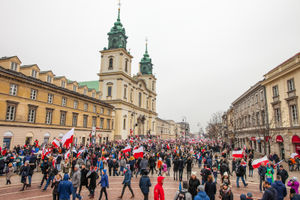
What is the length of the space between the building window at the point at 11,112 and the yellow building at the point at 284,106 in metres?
34.1

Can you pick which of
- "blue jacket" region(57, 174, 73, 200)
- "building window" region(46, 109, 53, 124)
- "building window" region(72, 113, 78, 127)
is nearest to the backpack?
"blue jacket" region(57, 174, 73, 200)

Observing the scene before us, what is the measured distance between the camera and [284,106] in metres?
24.6

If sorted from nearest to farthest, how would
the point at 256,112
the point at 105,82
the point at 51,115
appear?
the point at 51,115 < the point at 256,112 < the point at 105,82

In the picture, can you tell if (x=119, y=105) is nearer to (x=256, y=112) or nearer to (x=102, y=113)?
(x=102, y=113)

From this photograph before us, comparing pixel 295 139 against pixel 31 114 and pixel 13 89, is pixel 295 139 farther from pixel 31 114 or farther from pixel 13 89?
pixel 13 89

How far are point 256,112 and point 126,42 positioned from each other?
46011mm

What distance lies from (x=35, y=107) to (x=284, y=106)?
3441 cm

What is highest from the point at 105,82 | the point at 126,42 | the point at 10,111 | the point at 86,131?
the point at 126,42

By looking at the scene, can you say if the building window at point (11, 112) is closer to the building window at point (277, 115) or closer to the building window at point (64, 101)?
the building window at point (64, 101)

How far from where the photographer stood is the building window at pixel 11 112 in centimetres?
2380

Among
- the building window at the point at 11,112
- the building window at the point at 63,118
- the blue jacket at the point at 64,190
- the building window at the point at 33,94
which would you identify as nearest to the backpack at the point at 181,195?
the blue jacket at the point at 64,190

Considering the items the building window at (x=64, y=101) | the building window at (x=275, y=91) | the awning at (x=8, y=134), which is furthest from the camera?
the building window at (x=64, y=101)

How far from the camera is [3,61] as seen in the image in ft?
82.1

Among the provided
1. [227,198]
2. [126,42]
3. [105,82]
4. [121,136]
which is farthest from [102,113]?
[227,198]
